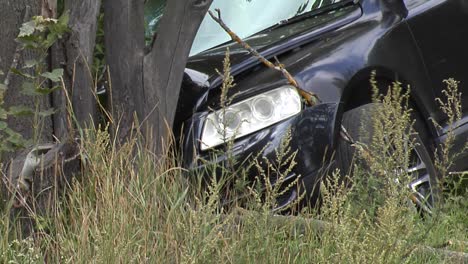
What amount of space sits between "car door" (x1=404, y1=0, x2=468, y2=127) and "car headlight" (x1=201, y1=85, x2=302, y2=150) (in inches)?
51.0

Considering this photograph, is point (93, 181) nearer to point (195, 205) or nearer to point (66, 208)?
point (66, 208)

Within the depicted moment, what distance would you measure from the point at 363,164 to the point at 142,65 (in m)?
1.26

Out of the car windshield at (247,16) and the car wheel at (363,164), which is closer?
the car wheel at (363,164)

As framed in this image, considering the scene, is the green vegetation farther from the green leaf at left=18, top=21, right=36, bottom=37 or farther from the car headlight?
the green leaf at left=18, top=21, right=36, bottom=37

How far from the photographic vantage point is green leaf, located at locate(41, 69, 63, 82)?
464 centimetres

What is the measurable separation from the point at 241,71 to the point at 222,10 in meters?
1.07

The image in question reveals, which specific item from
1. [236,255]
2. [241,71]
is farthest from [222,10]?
[236,255]

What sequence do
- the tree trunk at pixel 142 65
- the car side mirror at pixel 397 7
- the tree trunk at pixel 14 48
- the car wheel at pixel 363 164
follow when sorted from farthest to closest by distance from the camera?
the car side mirror at pixel 397 7, the car wheel at pixel 363 164, the tree trunk at pixel 142 65, the tree trunk at pixel 14 48

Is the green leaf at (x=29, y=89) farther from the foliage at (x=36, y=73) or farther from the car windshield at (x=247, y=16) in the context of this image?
the car windshield at (x=247, y=16)

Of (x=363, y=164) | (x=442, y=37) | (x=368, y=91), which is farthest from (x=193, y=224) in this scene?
(x=442, y=37)

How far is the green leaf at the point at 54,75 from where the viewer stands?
464 centimetres

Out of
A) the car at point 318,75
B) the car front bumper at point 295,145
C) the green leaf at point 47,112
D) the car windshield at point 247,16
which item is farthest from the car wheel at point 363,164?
the green leaf at point 47,112

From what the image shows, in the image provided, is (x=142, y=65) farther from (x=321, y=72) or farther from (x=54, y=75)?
(x=321, y=72)

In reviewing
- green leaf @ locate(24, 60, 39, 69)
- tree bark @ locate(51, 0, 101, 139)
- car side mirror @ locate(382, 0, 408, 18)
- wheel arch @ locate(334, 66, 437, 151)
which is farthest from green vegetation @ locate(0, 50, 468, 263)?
car side mirror @ locate(382, 0, 408, 18)
